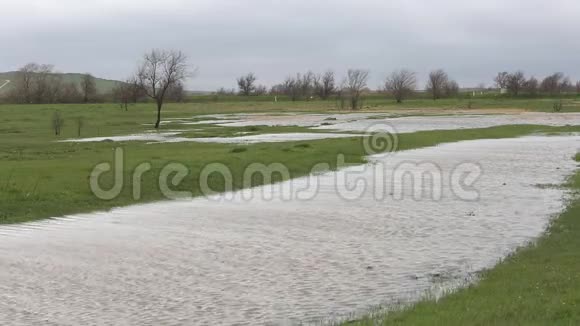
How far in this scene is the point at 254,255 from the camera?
42.9 ft

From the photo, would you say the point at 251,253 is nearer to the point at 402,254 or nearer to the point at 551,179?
the point at 402,254

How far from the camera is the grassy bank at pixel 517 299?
7.95 meters

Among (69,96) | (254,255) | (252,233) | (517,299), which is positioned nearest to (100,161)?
(252,233)

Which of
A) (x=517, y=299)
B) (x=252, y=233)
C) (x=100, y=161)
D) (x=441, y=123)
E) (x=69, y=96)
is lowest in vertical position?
(x=252, y=233)

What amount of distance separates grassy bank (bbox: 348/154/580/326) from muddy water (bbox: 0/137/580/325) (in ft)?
2.54

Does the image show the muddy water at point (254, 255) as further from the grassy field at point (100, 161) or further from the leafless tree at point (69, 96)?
the leafless tree at point (69, 96)

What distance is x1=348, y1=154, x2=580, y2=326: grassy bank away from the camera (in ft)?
26.1

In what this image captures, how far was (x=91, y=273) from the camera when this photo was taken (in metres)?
11.6

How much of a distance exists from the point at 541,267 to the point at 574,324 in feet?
11.1

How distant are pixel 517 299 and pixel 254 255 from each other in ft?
18.0

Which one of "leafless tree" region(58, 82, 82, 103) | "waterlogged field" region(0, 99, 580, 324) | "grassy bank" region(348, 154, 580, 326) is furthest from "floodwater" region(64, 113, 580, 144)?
"leafless tree" region(58, 82, 82, 103)

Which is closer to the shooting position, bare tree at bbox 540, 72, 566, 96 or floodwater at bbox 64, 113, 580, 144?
floodwater at bbox 64, 113, 580, 144

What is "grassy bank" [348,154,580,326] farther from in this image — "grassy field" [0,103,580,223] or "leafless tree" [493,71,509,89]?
"leafless tree" [493,71,509,89]

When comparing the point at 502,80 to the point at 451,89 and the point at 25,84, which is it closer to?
the point at 451,89
